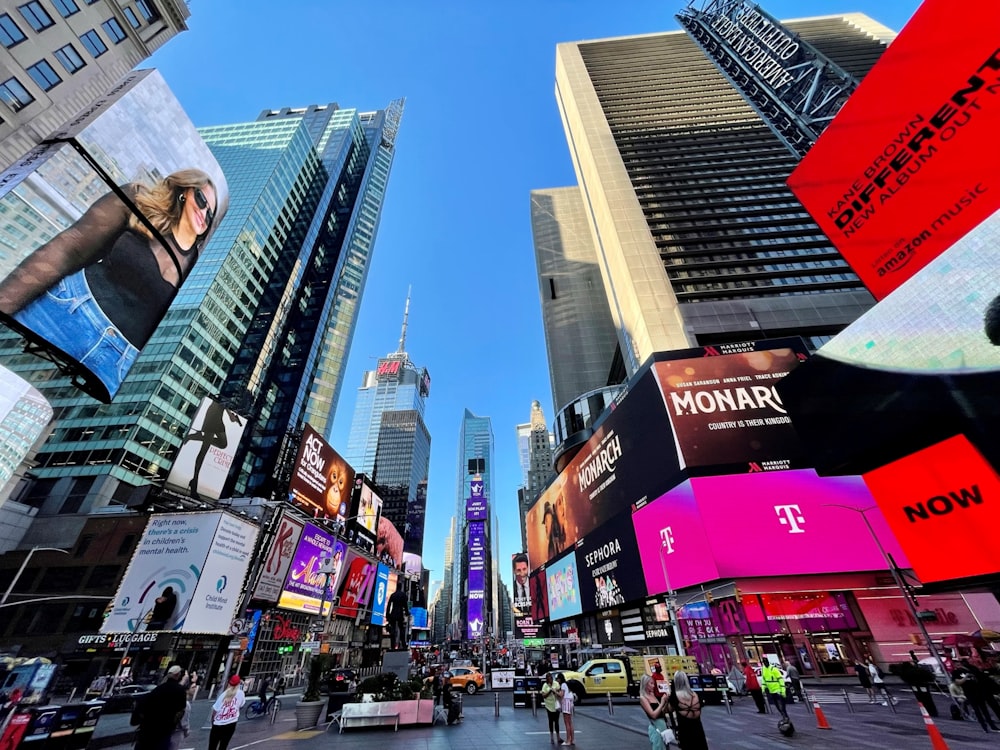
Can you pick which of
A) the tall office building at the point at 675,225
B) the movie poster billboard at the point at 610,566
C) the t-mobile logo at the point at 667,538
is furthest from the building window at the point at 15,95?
the tall office building at the point at 675,225

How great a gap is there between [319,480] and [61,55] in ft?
135

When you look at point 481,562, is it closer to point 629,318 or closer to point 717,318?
point 629,318

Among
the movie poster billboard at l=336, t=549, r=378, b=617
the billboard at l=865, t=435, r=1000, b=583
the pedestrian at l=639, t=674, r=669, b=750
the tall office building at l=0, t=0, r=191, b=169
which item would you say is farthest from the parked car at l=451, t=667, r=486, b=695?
the tall office building at l=0, t=0, r=191, b=169

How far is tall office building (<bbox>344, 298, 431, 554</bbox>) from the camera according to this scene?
136 metres

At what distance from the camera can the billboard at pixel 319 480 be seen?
41.6 meters

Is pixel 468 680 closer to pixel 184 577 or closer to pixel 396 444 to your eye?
pixel 184 577

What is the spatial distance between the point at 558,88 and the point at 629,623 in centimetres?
11456

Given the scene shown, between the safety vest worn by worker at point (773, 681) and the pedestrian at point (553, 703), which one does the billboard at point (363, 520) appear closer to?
the pedestrian at point (553, 703)

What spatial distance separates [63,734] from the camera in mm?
8078

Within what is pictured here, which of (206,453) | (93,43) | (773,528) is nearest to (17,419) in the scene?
(206,453)

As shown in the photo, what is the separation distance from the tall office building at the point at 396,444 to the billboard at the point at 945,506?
124151 mm

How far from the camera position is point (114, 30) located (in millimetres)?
37312

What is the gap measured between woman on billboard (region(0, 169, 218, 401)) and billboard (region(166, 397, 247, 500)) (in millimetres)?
6022

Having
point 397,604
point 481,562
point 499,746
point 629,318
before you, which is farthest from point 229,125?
point 499,746
